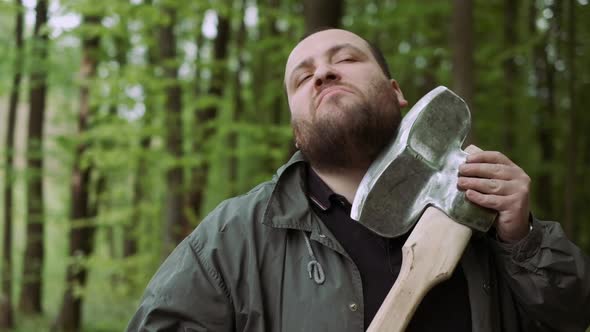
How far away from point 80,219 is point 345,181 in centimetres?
836

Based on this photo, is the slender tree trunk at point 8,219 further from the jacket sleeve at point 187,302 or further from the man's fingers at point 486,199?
the man's fingers at point 486,199

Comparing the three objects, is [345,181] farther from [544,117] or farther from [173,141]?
[544,117]

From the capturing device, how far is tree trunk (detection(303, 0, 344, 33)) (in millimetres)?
4863

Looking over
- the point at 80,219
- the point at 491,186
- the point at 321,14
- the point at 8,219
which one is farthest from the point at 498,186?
the point at 8,219

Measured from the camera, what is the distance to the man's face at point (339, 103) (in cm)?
187

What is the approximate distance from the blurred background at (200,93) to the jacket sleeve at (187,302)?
350 centimetres

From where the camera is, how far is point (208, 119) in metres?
8.46

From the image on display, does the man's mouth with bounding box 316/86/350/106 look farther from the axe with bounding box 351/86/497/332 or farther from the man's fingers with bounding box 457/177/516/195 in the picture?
the man's fingers with bounding box 457/177/516/195

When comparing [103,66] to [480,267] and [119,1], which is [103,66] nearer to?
[119,1]

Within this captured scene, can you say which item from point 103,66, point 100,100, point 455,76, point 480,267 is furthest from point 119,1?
point 480,267

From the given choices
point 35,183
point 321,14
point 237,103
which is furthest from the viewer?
point 35,183

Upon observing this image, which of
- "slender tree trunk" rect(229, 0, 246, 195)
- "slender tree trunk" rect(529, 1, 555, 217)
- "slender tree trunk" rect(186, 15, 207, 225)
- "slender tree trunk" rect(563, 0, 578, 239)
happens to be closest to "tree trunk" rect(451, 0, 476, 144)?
"slender tree trunk" rect(563, 0, 578, 239)

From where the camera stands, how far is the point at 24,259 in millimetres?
12539

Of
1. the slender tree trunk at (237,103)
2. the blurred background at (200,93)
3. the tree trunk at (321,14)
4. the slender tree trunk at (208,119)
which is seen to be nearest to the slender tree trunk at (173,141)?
the blurred background at (200,93)
